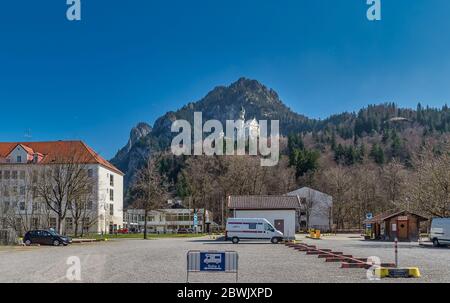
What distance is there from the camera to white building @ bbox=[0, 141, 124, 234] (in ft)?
241

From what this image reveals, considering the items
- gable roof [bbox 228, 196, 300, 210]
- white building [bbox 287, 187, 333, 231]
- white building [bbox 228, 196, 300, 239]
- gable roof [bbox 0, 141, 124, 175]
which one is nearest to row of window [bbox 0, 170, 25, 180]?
gable roof [bbox 0, 141, 124, 175]

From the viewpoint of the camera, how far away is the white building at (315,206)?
111 metres

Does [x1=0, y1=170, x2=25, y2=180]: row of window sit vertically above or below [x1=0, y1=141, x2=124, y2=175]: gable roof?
below

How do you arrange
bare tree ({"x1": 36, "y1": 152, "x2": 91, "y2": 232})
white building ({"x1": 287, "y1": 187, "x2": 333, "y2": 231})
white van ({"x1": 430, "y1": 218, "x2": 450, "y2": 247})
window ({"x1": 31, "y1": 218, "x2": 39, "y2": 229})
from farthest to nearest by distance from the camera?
1. white building ({"x1": 287, "y1": 187, "x2": 333, "y2": 231})
2. window ({"x1": 31, "y1": 218, "x2": 39, "y2": 229})
3. bare tree ({"x1": 36, "y1": 152, "x2": 91, "y2": 232})
4. white van ({"x1": 430, "y1": 218, "x2": 450, "y2": 247})

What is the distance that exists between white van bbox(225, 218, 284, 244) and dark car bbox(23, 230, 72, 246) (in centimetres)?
1424

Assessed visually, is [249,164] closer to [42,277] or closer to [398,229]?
[398,229]

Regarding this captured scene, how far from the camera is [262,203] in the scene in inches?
2454

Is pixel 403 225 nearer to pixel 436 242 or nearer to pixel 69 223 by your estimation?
pixel 436 242

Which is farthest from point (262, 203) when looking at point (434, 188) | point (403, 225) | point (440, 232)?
point (440, 232)

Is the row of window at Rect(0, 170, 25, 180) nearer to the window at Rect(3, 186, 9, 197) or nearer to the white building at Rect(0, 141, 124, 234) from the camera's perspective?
the white building at Rect(0, 141, 124, 234)

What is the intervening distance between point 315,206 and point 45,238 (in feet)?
244

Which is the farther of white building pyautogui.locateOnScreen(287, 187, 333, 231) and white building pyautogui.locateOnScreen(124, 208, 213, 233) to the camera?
white building pyautogui.locateOnScreen(124, 208, 213, 233)

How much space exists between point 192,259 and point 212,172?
7774 centimetres
